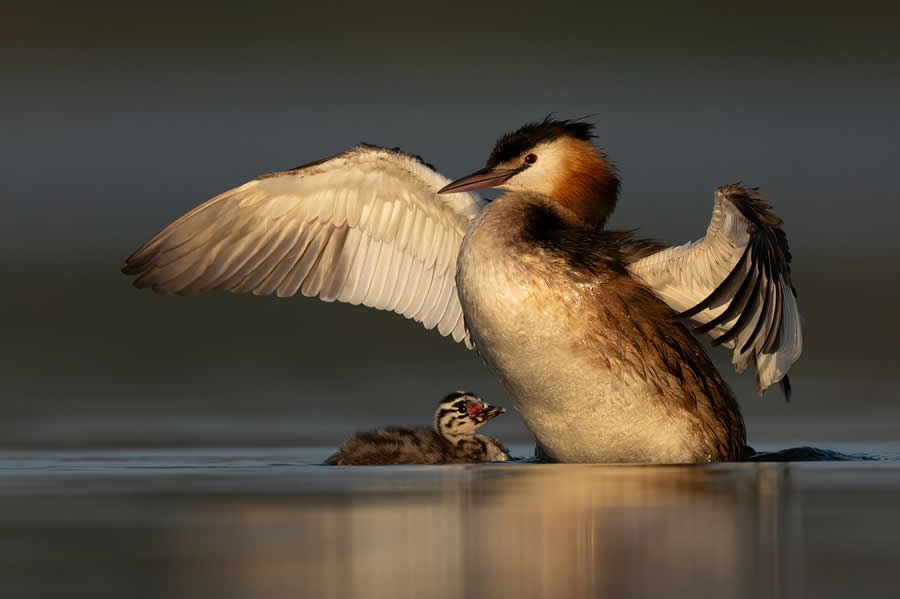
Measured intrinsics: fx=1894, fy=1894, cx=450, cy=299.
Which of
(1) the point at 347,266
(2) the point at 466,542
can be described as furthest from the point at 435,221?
(2) the point at 466,542

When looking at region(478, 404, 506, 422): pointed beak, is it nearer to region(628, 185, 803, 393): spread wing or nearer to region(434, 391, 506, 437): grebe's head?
region(434, 391, 506, 437): grebe's head

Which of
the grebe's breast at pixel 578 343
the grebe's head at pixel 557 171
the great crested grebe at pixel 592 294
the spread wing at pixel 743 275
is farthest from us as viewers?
the grebe's head at pixel 557 171

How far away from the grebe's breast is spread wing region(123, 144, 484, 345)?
4.00ft

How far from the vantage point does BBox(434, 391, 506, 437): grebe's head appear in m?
10.4

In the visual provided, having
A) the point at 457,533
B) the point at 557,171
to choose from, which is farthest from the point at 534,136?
the point at 457,533

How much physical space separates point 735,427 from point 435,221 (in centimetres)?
216

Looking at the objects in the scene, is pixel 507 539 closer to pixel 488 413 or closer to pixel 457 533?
pixel 457 533

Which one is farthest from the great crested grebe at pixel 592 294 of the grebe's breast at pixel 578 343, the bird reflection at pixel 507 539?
the bird reflection at pixel 507 539

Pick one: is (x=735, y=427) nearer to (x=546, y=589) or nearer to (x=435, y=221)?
(x=435, y=221)

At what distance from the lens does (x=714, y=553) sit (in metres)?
5.32

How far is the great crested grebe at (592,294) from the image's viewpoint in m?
8.58

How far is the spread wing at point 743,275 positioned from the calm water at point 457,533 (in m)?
0.67

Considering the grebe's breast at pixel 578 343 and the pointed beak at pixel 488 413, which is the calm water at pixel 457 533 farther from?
the pointed beak at pixel 488 413

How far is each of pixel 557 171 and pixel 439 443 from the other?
1.65 meters
